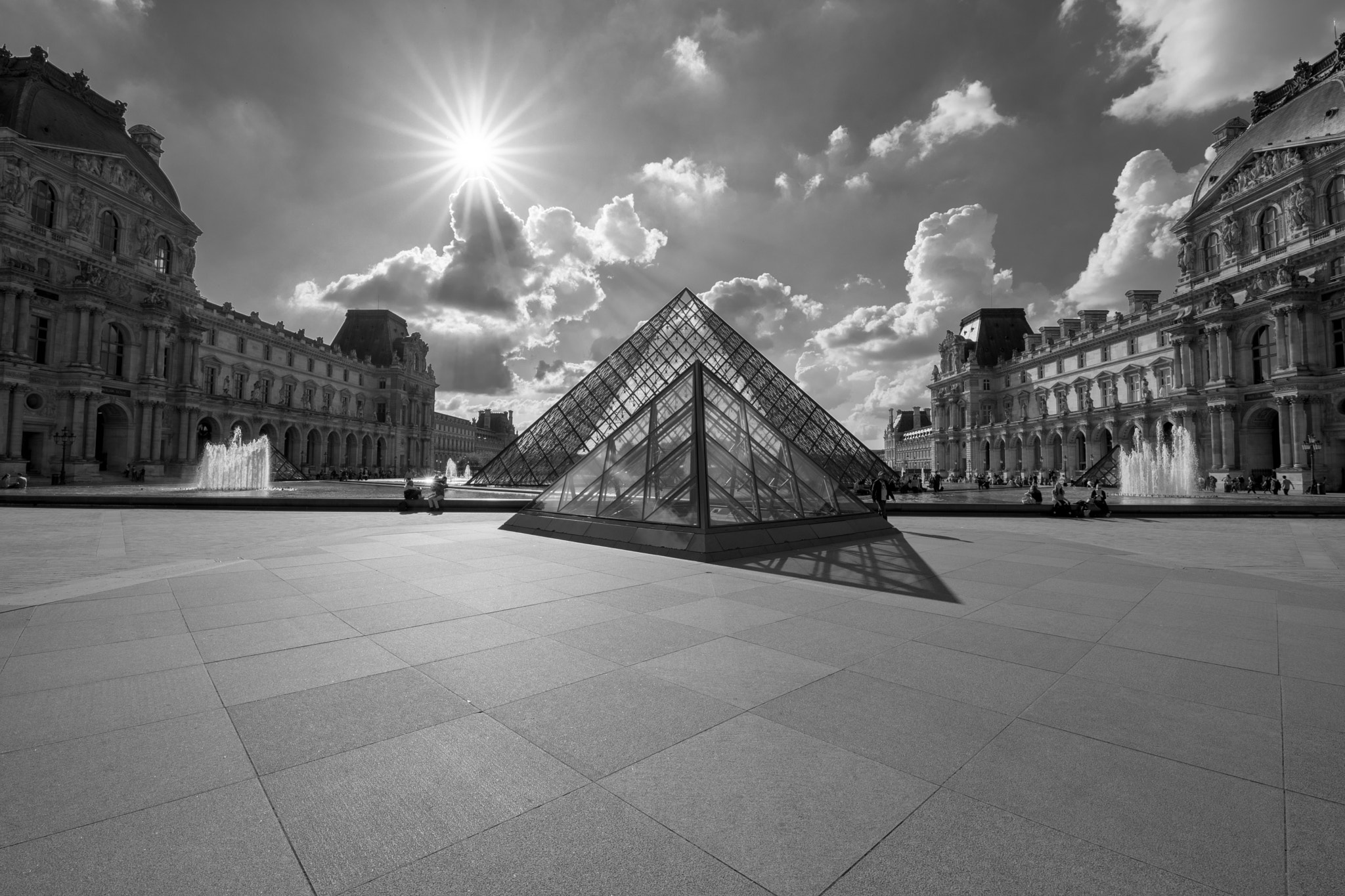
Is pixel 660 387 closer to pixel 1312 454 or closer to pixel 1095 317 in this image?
pixel 1312 454

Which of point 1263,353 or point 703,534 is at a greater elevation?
point 1263,353

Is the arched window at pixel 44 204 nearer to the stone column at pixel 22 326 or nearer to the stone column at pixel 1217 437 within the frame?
the stone column at pixel 22 326

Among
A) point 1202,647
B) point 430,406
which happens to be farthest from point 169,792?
point 430,406

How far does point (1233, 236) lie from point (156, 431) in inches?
2570

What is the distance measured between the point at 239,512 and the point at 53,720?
1487 cm

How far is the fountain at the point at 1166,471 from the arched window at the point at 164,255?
58313mm

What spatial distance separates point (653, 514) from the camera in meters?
9.27

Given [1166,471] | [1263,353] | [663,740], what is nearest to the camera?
[663,740]

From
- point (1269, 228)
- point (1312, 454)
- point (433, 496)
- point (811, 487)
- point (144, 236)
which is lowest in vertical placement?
point (433, 496)

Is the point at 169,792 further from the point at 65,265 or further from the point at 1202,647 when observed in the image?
the point at 65,265

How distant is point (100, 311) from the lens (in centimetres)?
3234

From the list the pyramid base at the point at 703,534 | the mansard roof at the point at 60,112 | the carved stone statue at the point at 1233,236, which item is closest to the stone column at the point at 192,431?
Answer: the mansard roof at the point at 60,112

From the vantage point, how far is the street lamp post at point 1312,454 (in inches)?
1134

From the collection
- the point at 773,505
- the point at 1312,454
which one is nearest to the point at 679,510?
the point at 773,505
